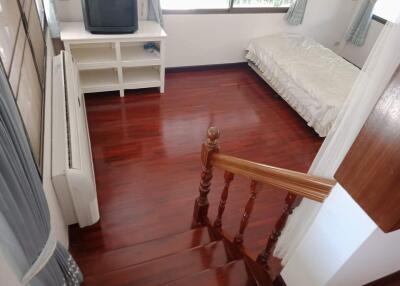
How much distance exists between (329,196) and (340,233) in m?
0.13

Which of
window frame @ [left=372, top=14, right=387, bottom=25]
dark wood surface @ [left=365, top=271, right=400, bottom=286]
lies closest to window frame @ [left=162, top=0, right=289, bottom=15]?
window frame @ [left=372, top=14, right=387, bottom=25]

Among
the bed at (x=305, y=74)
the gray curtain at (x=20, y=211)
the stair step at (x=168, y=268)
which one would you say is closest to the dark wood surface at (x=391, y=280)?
the stair step at (x=168, y=268)

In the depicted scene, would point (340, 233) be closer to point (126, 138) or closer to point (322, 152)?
point (322, 152)

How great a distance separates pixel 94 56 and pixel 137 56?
48 centimetres

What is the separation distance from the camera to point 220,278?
1.54 metres

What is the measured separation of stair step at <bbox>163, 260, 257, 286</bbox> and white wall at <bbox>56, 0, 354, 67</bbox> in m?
3.01

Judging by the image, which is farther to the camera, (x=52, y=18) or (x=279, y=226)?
(x=52, y=18)

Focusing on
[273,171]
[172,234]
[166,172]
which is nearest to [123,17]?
[166,172]

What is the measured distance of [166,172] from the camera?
258 centimetres

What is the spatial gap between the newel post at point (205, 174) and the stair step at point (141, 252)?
4.1 inches

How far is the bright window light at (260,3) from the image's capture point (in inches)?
148

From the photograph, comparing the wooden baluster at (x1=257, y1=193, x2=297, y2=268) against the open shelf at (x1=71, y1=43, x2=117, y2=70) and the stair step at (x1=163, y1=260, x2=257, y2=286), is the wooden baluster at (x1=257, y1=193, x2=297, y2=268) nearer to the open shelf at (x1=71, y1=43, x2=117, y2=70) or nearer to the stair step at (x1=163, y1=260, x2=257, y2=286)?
the stair step at (x1=163, y1=260, x2=257, y2=286)

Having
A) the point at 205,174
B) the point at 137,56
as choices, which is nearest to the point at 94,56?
the point at 137,56

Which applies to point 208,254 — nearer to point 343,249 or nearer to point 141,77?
point 343,249
